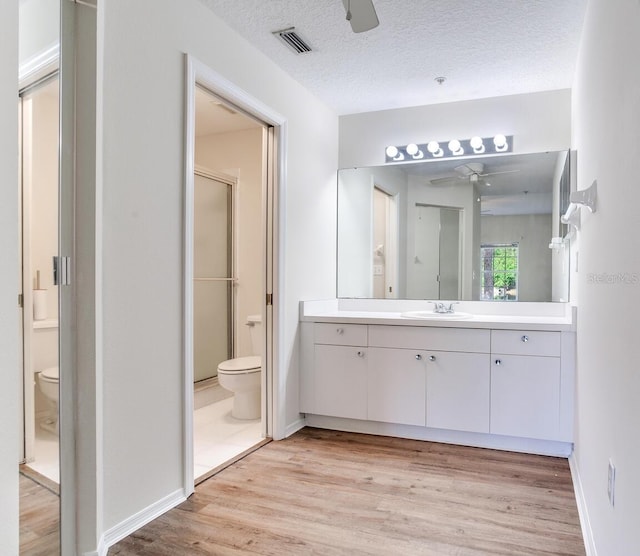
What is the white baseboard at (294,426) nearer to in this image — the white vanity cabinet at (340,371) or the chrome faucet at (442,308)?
the white vanity cabinet at (340,371)

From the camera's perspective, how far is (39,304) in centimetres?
167

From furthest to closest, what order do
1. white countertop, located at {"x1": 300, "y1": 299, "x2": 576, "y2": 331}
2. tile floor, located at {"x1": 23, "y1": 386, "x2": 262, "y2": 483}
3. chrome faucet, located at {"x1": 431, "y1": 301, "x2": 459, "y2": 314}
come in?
1. chrome faucet, located at {"x1": 431, "y1": 301, "x2": 459, "y2": 314}
2. white countertop, located at {"x1": 300, "y1": 299, "x2": 576, "y2": 331}
3. tile floor, located at {"x1": 23, "y1": 386, "x2": 262, "y2": 483}

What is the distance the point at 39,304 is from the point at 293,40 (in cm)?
189

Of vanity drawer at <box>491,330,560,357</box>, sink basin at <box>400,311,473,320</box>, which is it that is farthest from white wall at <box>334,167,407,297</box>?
vanity drawer at <box>491,330,560,357</box>

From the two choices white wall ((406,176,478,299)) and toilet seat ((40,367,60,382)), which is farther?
white wall ((406,176,478,299))

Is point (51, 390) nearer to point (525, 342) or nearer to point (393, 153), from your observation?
point (525, 342)

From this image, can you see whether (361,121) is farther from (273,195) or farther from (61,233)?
(61,233)

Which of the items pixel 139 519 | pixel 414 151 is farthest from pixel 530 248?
pixel 139 519

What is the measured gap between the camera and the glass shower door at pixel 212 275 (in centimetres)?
430

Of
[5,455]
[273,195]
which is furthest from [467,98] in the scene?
[5,455]

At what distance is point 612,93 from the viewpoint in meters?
1.56

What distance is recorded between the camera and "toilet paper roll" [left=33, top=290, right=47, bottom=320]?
1647mm

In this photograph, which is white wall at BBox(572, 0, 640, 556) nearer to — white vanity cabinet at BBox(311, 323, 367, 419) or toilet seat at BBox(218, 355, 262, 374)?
white vanity cabinet at BBox(311, 323, 367, 419)

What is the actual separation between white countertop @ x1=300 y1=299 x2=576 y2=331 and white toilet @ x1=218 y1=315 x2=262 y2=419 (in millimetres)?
558
